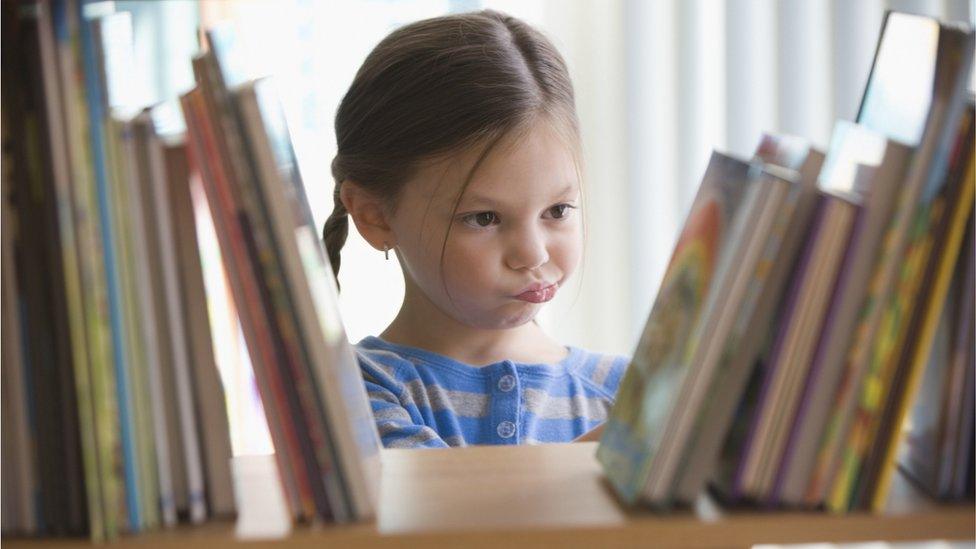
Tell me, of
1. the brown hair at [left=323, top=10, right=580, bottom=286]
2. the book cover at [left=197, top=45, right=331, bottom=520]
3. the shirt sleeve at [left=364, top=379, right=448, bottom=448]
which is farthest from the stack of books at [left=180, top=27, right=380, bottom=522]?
the brown hair at [left=323, top=10, right=580, bottom=286]

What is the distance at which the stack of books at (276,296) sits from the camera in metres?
0.69

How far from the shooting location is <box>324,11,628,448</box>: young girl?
1286 mm

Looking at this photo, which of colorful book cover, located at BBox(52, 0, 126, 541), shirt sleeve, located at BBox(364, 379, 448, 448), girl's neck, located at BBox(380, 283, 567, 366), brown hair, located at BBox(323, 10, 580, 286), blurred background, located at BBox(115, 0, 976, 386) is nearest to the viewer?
colorful book cover, located at BBox(52, 0, 126, 541)

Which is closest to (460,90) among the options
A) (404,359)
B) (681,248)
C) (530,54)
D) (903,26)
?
(530,54)

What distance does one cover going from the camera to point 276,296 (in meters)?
0.70

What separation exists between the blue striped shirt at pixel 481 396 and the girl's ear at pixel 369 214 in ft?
0.55

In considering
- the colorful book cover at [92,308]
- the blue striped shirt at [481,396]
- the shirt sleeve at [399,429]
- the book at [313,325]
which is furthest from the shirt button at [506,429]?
the colorful book cover at [92,308]

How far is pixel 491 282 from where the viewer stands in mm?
1310

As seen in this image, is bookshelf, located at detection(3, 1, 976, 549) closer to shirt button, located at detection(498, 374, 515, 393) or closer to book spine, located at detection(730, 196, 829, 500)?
book spine, located at detection(730, 196, 829, 500)

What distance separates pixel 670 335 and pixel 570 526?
7.0 inches

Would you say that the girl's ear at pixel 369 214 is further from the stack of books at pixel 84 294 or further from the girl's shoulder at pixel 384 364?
the stack of books at pixel 84 294

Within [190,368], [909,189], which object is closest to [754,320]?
[909,189]

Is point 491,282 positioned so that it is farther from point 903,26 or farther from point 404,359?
point 903,26

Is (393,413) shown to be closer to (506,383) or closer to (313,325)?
(506,383)
